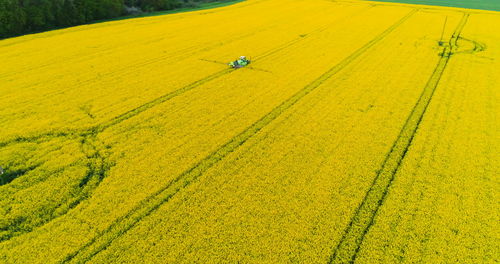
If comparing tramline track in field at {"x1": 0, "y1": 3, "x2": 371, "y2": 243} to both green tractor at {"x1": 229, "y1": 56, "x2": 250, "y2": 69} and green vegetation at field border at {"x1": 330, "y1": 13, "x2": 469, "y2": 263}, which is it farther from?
green vegetation at field border at {"x1": 330, "y1": 13, "x2": 469, "y2": 263}

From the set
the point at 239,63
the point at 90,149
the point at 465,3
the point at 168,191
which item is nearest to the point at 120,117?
the point at 90,149

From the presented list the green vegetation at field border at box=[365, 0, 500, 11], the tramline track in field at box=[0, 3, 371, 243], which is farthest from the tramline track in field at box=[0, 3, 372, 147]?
the green vegetation at field border at box=[365, 0, 500, 11]

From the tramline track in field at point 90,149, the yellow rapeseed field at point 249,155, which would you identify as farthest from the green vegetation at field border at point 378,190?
the tramline track in field at point 90,149

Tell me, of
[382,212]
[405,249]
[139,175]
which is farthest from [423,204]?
[139,175]

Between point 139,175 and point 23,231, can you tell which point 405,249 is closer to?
point 139,175

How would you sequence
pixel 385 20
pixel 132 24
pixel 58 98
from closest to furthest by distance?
pixel 58 98 < pixel 132 24 < pixel 385 20

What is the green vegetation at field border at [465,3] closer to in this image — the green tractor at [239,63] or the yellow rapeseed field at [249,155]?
the yellow rapeseed field at [249,155]
